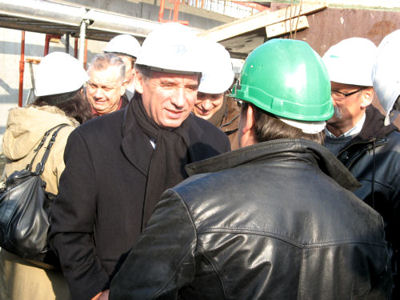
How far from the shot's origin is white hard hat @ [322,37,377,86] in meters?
3.07

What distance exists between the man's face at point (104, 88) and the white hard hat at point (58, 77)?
0.66 metres

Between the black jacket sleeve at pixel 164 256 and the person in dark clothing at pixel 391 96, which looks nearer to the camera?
the black jacket sleeve at pixel 164 256

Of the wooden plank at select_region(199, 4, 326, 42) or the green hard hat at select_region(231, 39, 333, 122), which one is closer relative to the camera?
the green hard hat at select_region(231, 39, 333, 122)

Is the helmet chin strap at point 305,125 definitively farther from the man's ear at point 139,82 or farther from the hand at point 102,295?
the hand at point 102,295

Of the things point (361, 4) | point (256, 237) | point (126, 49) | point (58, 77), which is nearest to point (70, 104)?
point (58, 77)

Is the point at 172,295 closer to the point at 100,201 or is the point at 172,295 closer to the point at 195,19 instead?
the point at 100,201

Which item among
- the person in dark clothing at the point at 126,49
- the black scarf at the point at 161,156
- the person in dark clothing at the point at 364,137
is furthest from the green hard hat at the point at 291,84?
the person in dark clothing at the point at 126,49

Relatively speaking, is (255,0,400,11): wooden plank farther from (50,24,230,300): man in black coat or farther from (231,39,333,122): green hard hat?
(231,39,333,122): green hard hat

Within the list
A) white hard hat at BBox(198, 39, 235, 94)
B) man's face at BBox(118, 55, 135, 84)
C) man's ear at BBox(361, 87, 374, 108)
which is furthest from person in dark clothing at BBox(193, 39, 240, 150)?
man's ear at BBox(361, 87, 374, 108)

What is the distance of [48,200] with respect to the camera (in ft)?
8.50

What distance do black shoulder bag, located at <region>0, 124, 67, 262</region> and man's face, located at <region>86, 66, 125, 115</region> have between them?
1585 mm

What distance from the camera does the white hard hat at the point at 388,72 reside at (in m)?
2.09

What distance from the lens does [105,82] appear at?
159 inches

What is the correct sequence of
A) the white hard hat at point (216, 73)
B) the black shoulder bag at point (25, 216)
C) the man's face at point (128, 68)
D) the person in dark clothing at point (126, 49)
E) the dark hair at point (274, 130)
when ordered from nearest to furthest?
the dark hair at point (274, 130) < the black shoulder bag at point (25, 216) < the white hard hat at point (216, 73) < the man's face at point (128, 68) < the person in dark clothing at point (126, 49)
